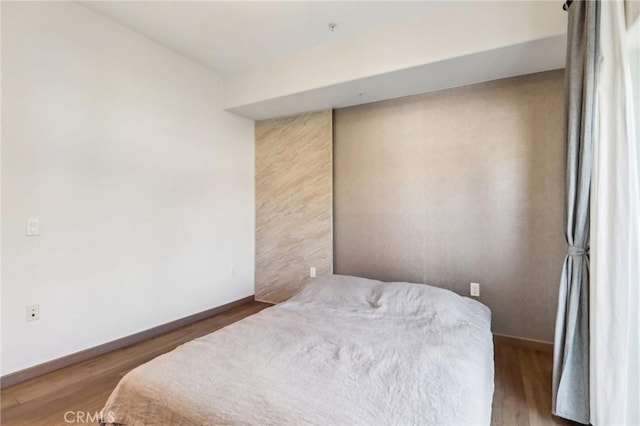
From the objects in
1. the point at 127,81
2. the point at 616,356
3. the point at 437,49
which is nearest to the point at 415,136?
the point at 437,49

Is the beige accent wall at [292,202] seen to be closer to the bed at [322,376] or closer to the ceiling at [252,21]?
the ceiling at [252,21]

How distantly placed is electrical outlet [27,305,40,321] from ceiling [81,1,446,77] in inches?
87.1

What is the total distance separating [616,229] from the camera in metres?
1.42

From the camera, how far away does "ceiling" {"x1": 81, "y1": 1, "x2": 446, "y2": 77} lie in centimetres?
227

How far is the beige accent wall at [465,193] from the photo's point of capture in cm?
246

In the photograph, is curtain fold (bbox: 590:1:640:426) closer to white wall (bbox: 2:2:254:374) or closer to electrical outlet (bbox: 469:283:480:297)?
electrical outlet (bbox: 469:283:480:297)

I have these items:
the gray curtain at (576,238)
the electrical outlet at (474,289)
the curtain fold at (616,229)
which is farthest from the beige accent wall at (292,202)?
the curtain fold at (616,229)

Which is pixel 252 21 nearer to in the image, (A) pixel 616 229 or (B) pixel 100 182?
(B) pixel 100 182

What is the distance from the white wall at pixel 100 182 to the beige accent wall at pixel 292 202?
547mm

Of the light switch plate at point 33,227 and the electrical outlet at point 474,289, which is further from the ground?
the light switch plate at point 33,227

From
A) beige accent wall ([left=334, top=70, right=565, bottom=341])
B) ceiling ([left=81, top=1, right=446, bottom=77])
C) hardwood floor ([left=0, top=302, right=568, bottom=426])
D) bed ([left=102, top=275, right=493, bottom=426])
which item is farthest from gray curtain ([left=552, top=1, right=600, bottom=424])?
ceiling ([left=81, top=1, right=446, bottom=77])

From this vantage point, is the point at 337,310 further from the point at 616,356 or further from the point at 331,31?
the point at 331,31

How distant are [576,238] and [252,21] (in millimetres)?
2664

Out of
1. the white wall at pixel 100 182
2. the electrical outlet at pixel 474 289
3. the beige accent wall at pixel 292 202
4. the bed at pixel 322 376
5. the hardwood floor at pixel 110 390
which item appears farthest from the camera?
the beige accent wall at pixel 292 202
